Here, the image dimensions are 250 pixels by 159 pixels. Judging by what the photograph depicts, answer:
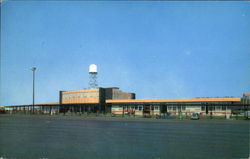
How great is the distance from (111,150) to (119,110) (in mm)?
Answer: 66245

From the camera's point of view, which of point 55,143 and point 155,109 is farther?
point 155,109

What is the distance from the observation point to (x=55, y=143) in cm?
1269

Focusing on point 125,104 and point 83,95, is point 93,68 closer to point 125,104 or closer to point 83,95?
point 83,95

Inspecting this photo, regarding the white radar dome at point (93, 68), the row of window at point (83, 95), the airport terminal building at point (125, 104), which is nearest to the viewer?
the airport terminal building at point (125, 104)

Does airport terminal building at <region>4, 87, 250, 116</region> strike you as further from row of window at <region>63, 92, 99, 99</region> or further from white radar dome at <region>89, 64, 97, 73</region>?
white radar dome at <region>89, 64, 97, 73</region>

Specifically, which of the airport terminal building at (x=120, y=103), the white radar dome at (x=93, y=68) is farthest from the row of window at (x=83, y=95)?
the white radar dome at (x=93, y=68)

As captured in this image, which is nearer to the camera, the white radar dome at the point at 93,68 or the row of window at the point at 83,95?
the row of window at the point at 83,95

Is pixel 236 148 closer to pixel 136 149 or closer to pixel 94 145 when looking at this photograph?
pixel 136 149

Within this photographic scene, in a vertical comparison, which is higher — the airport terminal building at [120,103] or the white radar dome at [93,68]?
the white radar dome at [93,68]

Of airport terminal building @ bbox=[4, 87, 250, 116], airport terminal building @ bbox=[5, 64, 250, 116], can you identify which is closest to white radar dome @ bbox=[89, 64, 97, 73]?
airport terminal building @ bbox=[5, 64, 250, 116]

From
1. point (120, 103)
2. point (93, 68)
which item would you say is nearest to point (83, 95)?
point (93, 68)

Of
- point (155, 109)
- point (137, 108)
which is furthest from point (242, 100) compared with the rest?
point (137, 108)

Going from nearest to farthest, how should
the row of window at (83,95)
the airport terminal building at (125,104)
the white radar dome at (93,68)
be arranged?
the airport terminal building at (125,104)
the row of window at (83,95)
the white radar dome at (93,68)

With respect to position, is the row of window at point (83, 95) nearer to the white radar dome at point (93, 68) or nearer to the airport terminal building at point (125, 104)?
the airport terminal building at point (125, 104)
